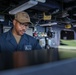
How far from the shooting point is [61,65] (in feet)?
0.79

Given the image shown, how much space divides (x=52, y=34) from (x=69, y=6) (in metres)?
4.13

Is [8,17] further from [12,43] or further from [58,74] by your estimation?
[58,74]

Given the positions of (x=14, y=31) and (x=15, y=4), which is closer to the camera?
(x=14, y=31)

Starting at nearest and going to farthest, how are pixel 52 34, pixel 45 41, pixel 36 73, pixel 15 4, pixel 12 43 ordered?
pixel 36 73 → pixel 12 43 → pixel 15 4 → pixel 45 41 → pixel 52 34

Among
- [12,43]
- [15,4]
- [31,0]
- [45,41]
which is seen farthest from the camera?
[45,41]

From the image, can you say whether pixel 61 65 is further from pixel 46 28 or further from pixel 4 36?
pixel 46 28

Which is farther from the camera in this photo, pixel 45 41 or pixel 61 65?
pixel 45 41

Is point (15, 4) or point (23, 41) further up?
point (15, 4)

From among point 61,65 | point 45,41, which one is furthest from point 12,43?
point 45,41

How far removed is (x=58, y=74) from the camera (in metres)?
0.23

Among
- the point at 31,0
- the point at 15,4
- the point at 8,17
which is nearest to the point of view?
the point at 31,0

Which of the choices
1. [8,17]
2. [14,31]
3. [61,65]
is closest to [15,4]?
[14,31]

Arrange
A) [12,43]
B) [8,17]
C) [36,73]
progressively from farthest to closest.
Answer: [8,17] → [12,43] → [36,73]

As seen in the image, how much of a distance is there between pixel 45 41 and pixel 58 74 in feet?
23.8
